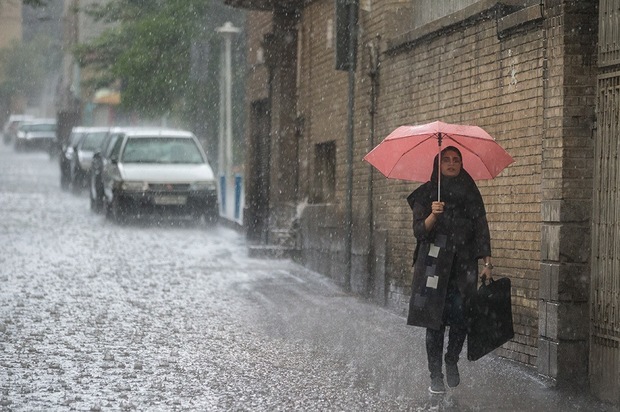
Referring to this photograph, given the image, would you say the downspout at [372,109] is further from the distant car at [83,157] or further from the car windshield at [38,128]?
the car windshield at [38,128]

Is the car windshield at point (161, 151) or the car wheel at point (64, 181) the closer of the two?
the car windshield at point (161, 151)

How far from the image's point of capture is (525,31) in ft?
33.9

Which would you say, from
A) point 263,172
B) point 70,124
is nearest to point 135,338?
point 263,172

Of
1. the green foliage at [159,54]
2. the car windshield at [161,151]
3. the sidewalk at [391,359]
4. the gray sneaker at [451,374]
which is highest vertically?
the green foliage at [159,54]

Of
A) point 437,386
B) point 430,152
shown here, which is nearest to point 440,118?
point 430,152

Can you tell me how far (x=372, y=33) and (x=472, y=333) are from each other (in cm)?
723

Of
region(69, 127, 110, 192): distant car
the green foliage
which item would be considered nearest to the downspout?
the green foliage

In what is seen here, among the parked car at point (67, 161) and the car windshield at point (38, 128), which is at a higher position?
the car windshield at point (38, 128)

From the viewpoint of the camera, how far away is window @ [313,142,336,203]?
1831 cm

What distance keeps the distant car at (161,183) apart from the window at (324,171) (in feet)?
22.2

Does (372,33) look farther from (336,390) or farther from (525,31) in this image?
(336,390)

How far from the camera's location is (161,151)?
26.8 metres

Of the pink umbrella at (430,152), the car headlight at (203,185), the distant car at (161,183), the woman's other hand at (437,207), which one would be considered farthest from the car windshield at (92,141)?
the woman's other hand at (437,207)

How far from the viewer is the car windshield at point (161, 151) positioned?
26438 millimetres
